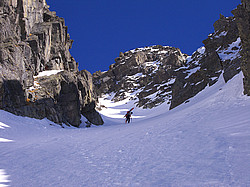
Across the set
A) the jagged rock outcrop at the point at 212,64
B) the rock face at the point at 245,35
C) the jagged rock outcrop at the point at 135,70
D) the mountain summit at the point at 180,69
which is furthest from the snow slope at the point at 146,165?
the jagged rock outcrop at the point at 135,70

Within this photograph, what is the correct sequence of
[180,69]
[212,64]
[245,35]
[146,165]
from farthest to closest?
[180,69], [212,64], [245,35], [146,165]

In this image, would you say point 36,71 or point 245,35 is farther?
point 36,71

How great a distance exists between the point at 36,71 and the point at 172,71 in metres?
74.7

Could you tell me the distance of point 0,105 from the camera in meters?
18.4

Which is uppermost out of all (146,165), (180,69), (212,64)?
(180,69)

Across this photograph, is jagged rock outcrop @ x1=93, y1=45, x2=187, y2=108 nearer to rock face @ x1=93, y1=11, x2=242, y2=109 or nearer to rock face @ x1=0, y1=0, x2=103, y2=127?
rock face @ x1=93, y1=11, x2=242, y2=109

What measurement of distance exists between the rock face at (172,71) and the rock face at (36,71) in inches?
801

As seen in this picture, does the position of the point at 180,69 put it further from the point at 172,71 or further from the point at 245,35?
the point at 245,35

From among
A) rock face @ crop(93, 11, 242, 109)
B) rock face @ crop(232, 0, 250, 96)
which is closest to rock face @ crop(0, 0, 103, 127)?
rock face @ crop(93, 11, 242, 109)

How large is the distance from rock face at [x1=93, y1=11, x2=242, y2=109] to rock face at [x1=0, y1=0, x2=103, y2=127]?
66.7ft

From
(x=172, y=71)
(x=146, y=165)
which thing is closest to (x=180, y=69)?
(x=172, y=71)

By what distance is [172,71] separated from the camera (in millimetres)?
94062

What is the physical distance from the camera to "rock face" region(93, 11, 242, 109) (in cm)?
3388

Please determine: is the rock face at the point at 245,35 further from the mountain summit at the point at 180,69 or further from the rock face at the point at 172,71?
the rock face at the point at 172,71
